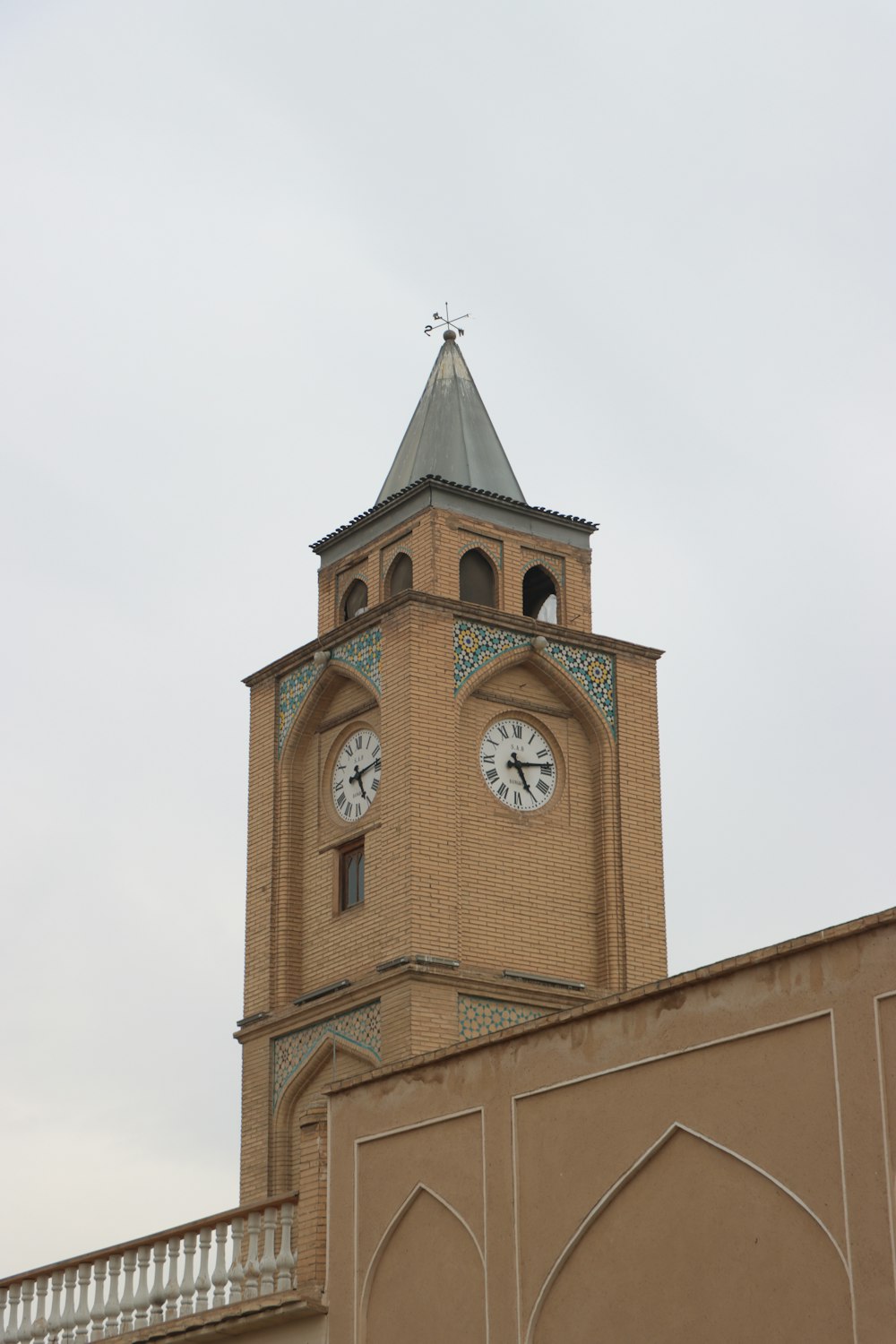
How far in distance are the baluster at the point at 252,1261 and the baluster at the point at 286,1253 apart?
0.16 m

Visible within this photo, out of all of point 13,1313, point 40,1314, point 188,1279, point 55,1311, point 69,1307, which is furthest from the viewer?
point 13,1313

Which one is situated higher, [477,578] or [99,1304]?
[477,578]

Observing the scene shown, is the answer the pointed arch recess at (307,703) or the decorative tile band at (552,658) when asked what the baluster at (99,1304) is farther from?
the pointed arch recess at (307,703)

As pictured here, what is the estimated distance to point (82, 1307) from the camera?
1566 cm

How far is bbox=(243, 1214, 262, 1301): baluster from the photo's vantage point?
1433 centimetres

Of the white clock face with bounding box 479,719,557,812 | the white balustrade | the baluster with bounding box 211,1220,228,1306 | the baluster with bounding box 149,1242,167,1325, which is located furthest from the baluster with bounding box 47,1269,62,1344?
the white clock face with bounding box 479,719,557,812

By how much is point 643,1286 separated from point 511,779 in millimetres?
10937

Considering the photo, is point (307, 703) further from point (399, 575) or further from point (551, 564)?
point (551, 564)

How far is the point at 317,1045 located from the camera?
21688 mm

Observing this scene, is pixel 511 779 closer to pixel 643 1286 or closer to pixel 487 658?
pixel 487 658

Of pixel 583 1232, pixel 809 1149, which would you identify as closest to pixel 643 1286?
pixel 583 1232

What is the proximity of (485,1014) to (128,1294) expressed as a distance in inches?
251

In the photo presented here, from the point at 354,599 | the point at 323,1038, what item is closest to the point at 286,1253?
the point at 323,1038

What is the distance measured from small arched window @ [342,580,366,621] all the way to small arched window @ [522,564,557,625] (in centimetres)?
168
